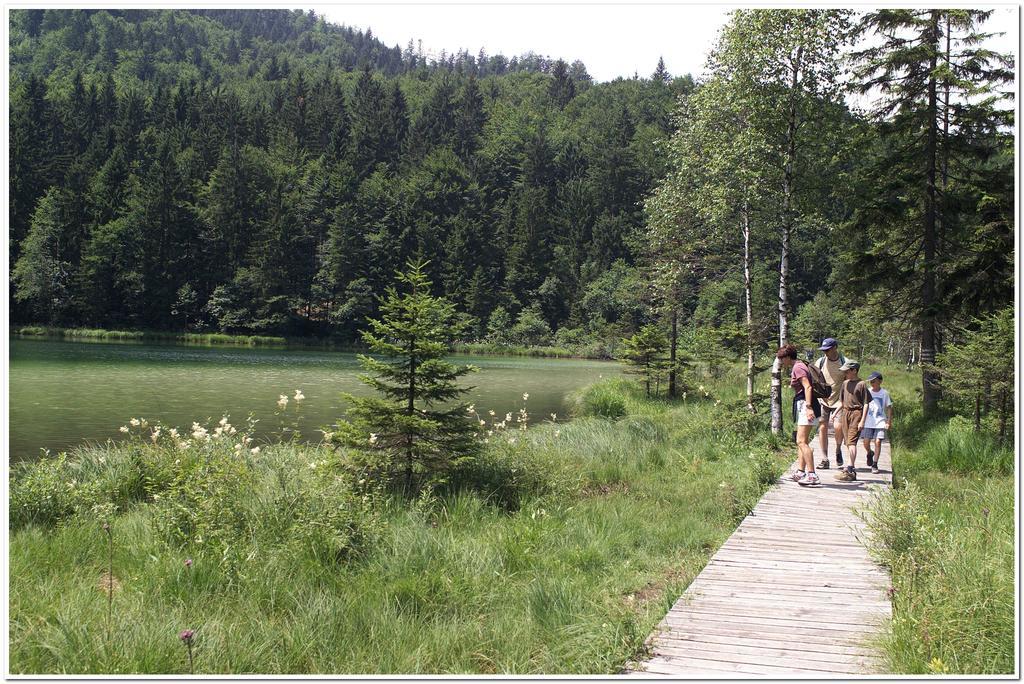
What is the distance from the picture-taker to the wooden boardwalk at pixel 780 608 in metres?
3.99

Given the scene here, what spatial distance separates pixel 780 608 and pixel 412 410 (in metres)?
4.93

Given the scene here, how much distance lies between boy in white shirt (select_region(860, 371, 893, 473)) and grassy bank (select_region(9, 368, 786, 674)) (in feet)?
4.65

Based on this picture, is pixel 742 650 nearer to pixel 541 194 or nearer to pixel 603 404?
pixel 603 404

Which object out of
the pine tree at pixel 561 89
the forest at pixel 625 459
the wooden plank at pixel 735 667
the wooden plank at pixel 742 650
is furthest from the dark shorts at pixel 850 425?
the pine tree at pixel 561 89

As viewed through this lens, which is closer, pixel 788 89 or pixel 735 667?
pixel 735 667

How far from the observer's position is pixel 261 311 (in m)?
73.1

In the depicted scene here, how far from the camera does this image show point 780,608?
4789 mm

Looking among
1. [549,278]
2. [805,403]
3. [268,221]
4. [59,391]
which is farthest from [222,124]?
[805,403]

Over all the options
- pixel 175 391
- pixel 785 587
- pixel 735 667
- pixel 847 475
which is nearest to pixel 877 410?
pixel 847 475

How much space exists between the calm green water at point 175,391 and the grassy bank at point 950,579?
7022 millimetres

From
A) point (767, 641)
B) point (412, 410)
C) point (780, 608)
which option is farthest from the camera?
point (412, 410)

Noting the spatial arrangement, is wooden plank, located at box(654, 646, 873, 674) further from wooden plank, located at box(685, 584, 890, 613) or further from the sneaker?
the sneaker

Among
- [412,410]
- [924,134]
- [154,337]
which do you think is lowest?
[154,337]

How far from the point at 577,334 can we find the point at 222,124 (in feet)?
200
